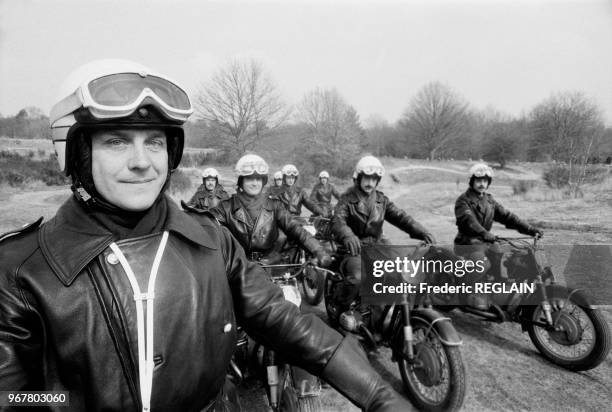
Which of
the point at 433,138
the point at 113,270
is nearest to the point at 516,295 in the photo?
the point at 113,270

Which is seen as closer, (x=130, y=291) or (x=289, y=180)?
(x=130, y=291)

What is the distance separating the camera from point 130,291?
3.19 ft

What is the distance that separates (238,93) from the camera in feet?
84.6

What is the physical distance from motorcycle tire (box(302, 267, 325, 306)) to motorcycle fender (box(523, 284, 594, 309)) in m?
2.46

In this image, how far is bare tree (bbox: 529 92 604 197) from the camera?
Answer: 16.8m

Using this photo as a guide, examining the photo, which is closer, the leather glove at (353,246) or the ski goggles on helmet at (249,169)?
the leather glove at (353,246)

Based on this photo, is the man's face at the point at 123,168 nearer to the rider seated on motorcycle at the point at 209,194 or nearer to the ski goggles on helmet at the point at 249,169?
the ski goggles on helmet at the point at 249,169

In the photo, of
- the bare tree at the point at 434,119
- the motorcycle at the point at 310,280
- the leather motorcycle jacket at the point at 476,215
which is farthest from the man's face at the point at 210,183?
the bare tree at the point at 434,119

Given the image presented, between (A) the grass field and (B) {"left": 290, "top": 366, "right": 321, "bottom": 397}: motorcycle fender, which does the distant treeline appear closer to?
(A) the grass field

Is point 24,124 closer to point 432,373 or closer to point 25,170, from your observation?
point 25,170

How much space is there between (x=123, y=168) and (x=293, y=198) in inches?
330

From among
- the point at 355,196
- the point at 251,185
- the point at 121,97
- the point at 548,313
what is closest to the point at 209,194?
the point at 251,185

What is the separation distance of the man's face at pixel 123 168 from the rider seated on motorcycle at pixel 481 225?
370 cm

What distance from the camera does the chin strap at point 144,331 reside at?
36.8 inches
